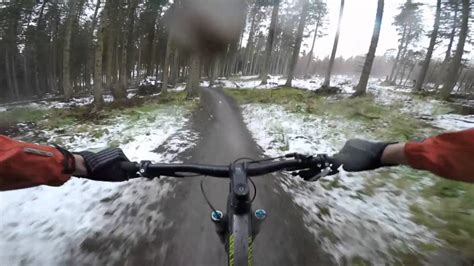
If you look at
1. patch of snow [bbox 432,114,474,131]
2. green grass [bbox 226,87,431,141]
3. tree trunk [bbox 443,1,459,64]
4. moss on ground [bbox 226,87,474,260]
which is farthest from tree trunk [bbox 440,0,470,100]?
moss on ground [bbox 226,87,474,260]

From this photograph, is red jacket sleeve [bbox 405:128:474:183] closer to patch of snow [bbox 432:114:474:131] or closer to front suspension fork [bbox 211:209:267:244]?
front suspension fork [bbox 211:209:267:244]

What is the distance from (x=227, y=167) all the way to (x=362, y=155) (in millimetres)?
1027

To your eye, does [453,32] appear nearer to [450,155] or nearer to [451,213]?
[451,213]

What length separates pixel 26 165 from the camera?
4.62ft

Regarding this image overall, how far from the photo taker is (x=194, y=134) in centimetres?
943

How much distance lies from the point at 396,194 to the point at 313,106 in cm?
1043

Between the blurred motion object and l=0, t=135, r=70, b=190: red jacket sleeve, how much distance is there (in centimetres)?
2158

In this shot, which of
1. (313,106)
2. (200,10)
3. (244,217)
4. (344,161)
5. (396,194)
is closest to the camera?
(244,217)

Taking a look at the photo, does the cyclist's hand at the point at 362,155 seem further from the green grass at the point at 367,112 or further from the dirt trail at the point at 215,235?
the green grass at the point at 367,112

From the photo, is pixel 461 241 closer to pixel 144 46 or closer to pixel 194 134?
pixel 194 134

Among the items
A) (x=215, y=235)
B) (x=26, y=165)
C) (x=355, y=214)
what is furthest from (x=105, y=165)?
(x=355, y=214)

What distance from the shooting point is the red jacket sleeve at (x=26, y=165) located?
4.46ft

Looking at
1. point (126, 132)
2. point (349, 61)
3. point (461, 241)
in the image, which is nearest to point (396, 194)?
point (461, 241)

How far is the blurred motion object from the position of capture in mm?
22406
